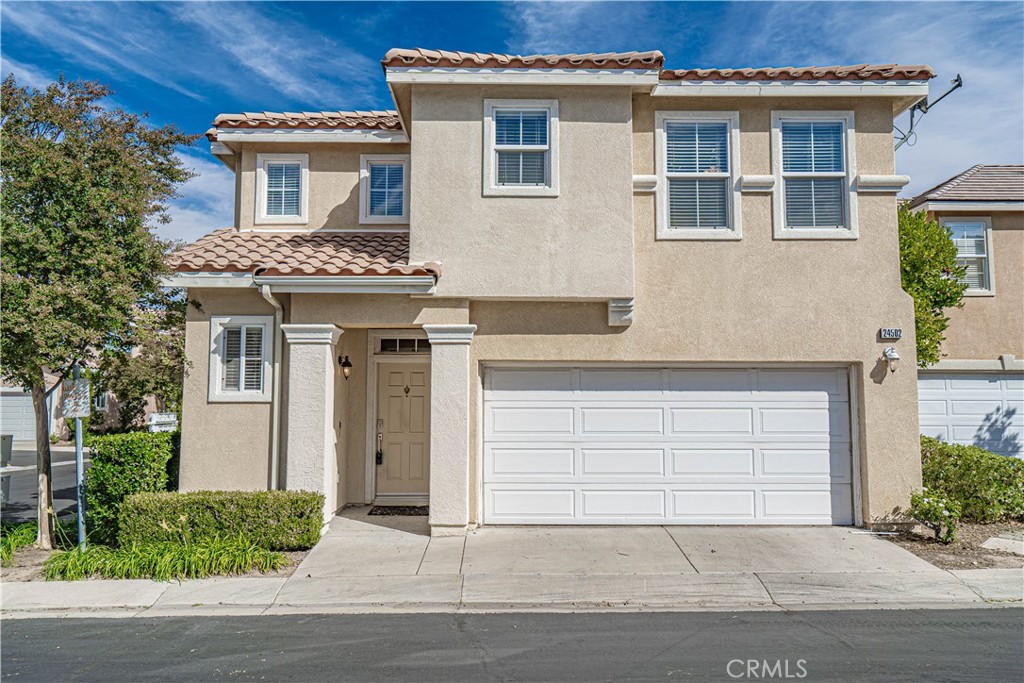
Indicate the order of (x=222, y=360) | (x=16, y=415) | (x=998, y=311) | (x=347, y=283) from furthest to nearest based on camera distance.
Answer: (x=16, y=415), (x=998, y=311), (x=222, y=360), (x=347, y=283)

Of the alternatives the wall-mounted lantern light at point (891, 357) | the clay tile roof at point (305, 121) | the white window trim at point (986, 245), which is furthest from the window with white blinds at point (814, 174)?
the white window trim at point (986, 245)

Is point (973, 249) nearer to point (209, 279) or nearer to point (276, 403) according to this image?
point (276, 403)

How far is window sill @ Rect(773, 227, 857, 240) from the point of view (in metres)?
9.73

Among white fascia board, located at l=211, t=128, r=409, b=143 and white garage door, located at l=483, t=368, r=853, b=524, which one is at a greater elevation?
white fascia board, located at l=211, t=128, r=409, b=143

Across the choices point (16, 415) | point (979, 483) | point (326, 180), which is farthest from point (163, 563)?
point (16, 415)

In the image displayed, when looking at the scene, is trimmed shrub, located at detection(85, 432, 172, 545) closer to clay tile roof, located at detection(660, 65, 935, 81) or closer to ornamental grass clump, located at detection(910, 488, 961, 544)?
clay tile roof, located at detection(660, 65, 935, 81)

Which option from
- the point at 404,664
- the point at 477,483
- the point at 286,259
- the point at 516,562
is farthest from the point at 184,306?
the point at 404,664

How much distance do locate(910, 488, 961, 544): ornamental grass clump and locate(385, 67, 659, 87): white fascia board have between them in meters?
6.27

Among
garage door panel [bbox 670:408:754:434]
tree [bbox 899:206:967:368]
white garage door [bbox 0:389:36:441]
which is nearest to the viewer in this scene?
garage door panel [bbox 670:408:754:434]

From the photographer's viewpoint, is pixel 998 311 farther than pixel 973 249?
No

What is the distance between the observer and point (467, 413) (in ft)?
30.8

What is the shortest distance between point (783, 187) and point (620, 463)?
14.2 feet

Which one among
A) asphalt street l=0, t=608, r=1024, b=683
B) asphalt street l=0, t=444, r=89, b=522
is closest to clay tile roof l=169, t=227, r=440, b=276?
asphalt street l=0, t=444, r=89, b=522

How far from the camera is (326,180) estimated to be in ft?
38.0
